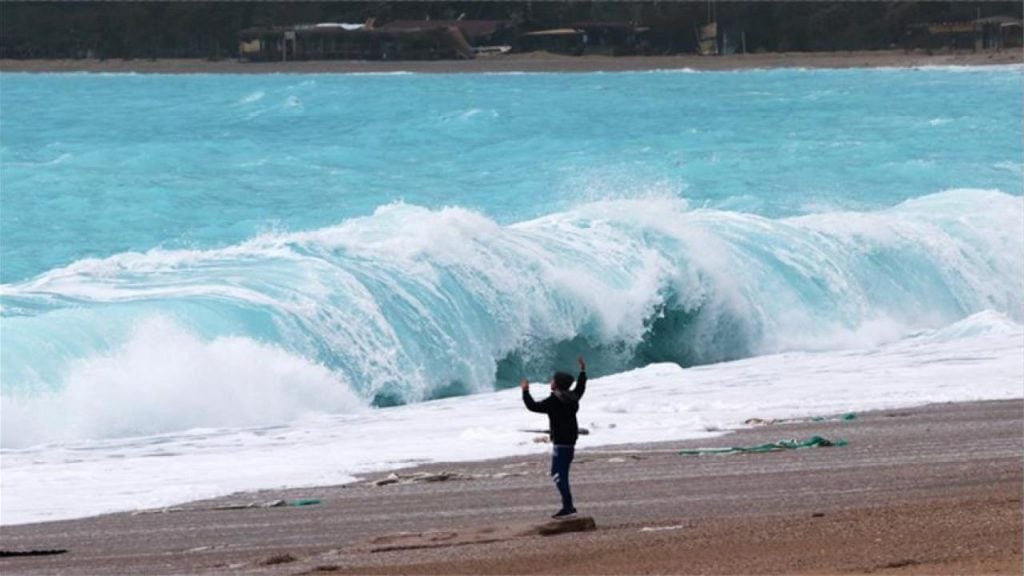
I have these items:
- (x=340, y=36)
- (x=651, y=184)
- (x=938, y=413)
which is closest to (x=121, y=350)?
(x=938, y=413)

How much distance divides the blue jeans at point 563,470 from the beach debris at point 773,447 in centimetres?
276

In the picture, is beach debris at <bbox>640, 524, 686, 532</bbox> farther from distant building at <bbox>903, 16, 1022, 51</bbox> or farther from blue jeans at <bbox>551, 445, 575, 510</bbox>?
distant building at <bbox>903, 16, 1022, 51</bbox>

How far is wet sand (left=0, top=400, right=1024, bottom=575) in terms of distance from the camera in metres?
9.66

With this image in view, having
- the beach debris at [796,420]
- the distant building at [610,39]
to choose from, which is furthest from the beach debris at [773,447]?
the distant building at [610,39]

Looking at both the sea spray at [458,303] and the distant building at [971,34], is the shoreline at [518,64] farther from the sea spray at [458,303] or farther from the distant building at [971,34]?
the sea spray at [458,303]

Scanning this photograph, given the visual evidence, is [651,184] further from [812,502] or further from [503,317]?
[812,502]

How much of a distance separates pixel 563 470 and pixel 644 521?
0.47m

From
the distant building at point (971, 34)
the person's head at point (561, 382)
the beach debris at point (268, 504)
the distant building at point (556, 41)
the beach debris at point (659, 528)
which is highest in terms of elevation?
the person's head at point (561, 382)

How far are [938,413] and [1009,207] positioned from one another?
47.1 feet

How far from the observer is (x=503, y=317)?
69.3ft

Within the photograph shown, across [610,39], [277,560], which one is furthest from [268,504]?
[610,39]

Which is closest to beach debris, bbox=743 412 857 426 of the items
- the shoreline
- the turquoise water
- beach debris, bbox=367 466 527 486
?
beach debris, bbox=367 466 527 486

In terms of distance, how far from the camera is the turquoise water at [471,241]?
18719mm

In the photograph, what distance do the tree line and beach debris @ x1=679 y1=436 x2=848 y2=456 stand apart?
83958 mm
